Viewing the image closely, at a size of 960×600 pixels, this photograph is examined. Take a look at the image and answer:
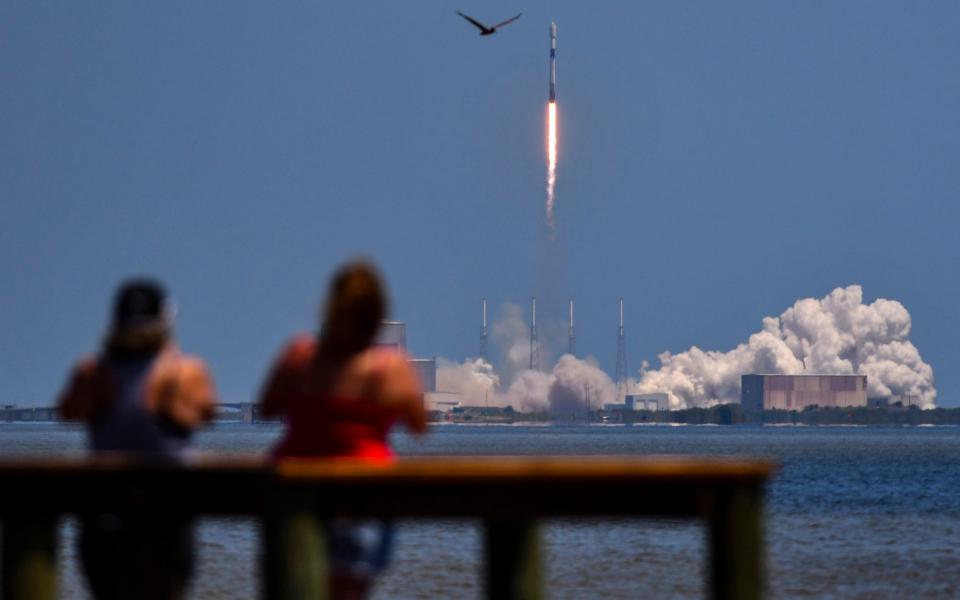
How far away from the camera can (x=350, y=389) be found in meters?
12.3

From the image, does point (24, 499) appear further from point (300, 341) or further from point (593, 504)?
point (593, 504)

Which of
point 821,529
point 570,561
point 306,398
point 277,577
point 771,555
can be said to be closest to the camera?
point 277,577

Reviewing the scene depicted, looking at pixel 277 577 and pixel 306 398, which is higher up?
pixel 306 398

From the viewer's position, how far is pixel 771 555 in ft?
199

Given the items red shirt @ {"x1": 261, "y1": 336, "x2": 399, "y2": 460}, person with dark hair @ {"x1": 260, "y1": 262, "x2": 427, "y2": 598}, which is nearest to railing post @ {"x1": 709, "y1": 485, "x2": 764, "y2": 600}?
person with dark hair @ {"x1": 260, "y1": 262, "x2": 427, "y2": 598}

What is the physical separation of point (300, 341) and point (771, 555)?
49.6 meters

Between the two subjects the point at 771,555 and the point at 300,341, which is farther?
the point at 771,555

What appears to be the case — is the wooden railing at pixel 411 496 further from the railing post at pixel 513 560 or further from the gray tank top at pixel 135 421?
the gray tank top at pixel 135 421

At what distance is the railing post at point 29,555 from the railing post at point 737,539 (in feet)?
12.3

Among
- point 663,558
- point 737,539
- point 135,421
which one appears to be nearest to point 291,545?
point 135,421

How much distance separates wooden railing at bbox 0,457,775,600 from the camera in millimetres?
11664

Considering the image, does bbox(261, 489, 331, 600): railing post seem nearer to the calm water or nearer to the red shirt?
the red shirt

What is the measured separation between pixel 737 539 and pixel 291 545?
247 centimetres

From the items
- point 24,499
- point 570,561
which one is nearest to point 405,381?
point 24,499
